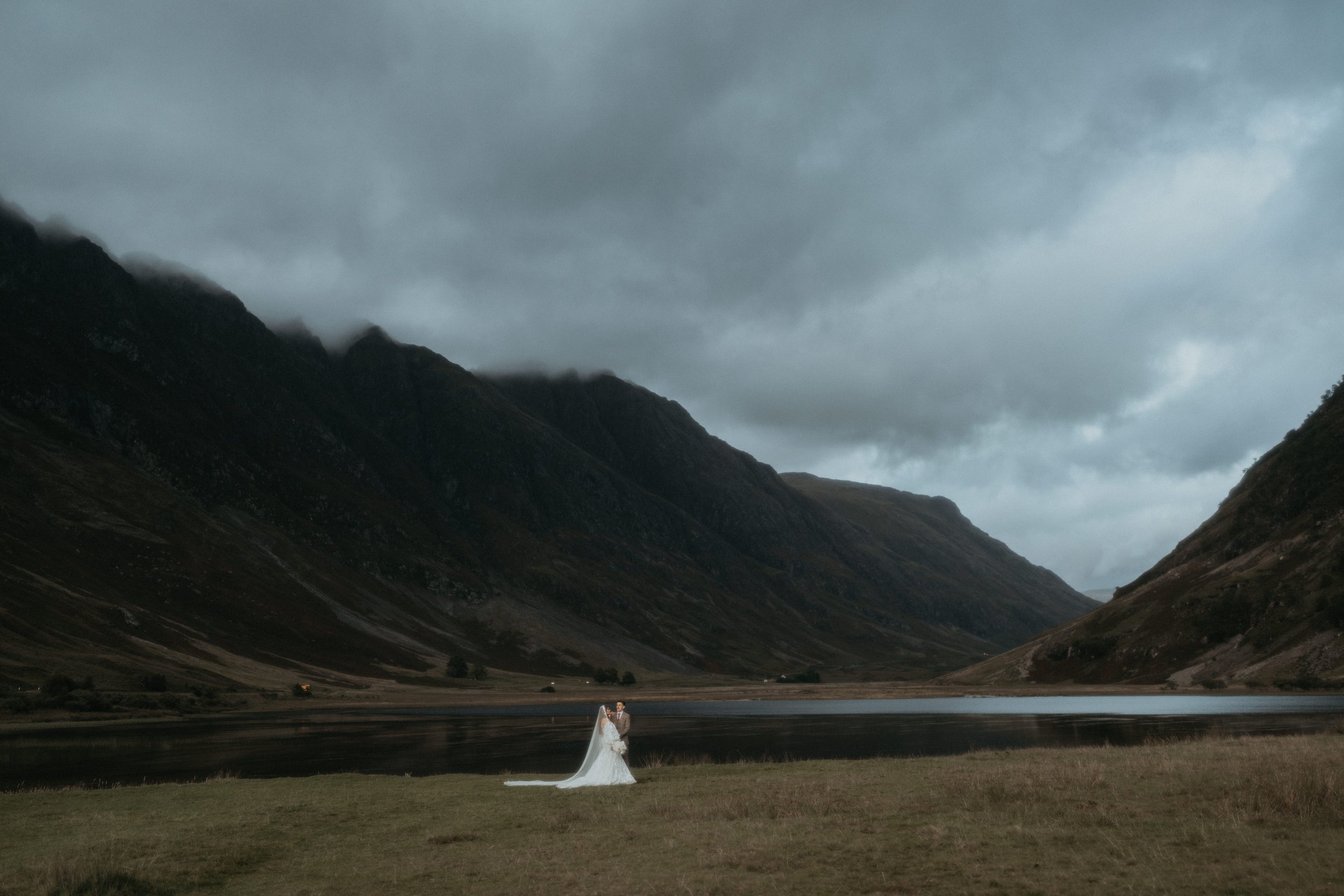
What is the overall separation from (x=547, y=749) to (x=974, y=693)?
12595 cm

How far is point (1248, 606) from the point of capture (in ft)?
487

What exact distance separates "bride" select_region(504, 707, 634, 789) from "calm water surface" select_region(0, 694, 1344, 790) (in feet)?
29.8

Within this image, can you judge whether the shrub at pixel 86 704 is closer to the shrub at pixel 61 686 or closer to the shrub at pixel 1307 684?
the shrub at pixel 61 686

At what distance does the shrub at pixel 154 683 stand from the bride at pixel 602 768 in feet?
354

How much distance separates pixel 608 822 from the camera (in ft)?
83.8

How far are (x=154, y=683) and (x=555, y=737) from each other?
3088 inches

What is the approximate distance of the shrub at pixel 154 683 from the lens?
400 feet

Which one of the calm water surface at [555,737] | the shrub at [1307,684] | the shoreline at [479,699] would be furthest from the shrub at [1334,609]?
the calm water surface at [555,737]

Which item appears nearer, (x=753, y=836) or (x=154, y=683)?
(x=753, y=836)

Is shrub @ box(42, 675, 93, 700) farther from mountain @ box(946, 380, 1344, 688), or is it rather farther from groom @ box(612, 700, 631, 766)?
mountain @ box(946, 380, 1344, 688)

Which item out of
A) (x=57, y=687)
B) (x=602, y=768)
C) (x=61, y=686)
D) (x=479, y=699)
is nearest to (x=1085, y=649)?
(x=479, y=699)

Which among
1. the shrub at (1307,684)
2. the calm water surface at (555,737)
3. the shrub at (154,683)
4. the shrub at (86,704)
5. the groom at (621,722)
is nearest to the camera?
the groom at (621,722)

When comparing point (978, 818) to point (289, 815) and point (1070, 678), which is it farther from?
point (1070, 678)

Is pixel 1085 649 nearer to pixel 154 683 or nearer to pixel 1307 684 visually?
pixel 1307 684
